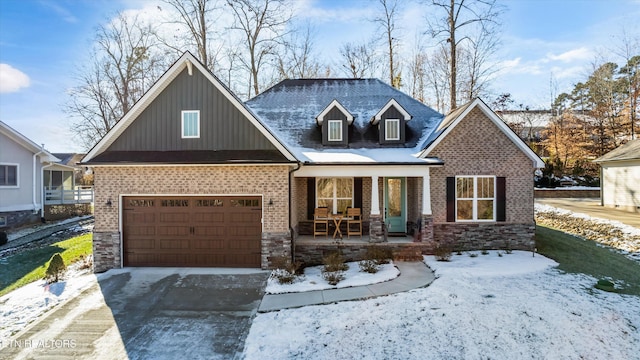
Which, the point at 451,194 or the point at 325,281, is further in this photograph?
the point at 451,194

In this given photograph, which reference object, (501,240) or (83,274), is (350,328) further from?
(83,274)

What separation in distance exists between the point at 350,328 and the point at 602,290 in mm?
6508

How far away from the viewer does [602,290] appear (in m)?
7.63

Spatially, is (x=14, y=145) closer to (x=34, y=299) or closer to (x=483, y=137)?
(x=34, y=299)

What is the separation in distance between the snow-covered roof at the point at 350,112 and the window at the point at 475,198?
182 cm

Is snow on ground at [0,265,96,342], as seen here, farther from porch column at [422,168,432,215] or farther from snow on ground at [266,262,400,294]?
porch column at [422,168,432,215]

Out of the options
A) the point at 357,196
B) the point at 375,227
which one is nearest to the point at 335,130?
the point at 357,196

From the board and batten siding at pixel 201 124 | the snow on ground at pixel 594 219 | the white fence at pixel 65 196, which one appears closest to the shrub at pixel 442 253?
the board and batten siding at pixel 201 124

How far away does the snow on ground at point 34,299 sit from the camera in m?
6.63

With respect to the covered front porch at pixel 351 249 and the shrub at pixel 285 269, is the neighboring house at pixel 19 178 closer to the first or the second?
the shrub at pixel 285 269

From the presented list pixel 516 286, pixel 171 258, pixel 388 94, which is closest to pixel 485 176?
pixel 516 286

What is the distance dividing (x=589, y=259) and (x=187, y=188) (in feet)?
43.7

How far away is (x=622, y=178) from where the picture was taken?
777 inches

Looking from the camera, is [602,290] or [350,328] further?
[602,290]
